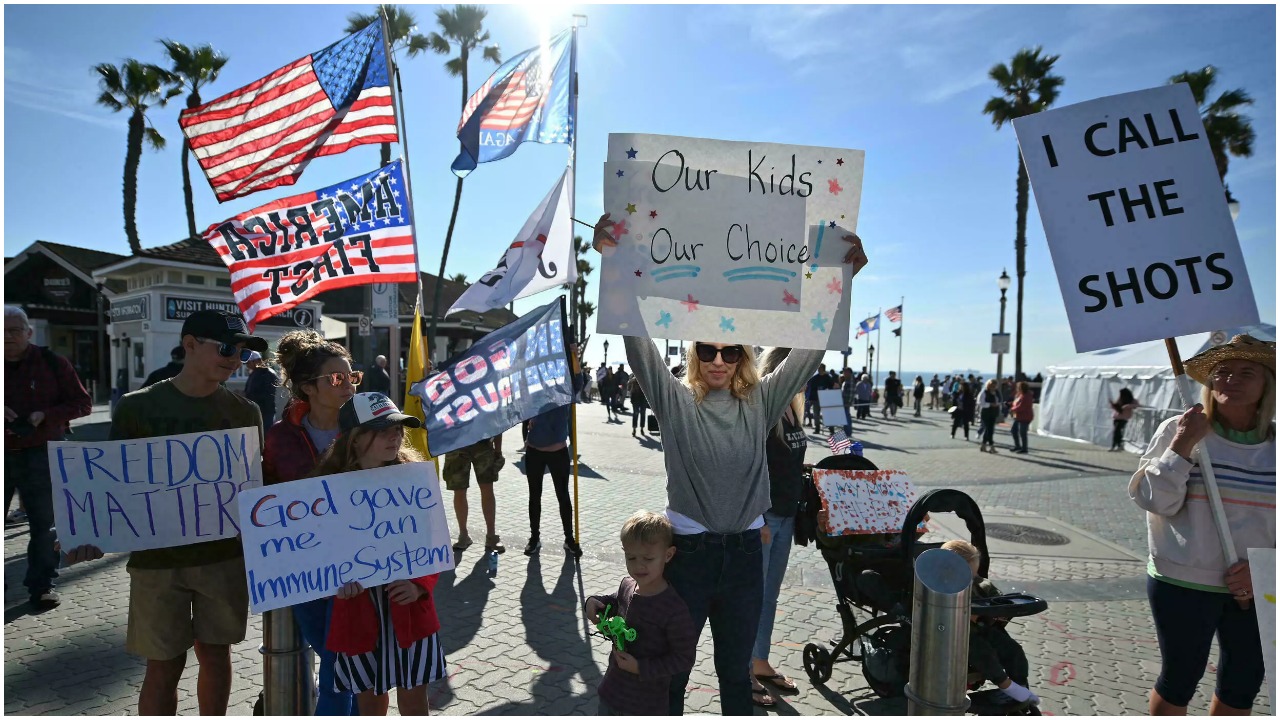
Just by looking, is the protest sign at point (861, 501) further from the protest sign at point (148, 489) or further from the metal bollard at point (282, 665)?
the protest sign at point (148, 489)

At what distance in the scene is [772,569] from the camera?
397 centimetres

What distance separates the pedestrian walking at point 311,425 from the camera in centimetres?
278

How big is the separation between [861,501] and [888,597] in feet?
2.19

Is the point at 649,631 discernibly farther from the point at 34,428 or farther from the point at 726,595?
the point at 34,428

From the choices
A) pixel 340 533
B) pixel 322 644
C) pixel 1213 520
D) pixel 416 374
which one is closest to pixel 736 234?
pixel 340 533

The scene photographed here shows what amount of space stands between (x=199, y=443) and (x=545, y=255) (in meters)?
3.77

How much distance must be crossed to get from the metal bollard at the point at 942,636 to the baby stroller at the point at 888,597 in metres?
1.09

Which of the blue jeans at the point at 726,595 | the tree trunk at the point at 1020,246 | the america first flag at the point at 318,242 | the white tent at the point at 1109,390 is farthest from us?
the tree trunk at the point at 1020,246

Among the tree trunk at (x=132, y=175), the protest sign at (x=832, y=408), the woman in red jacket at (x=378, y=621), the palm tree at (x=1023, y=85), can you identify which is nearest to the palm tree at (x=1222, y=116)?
the palm tree at (x=1023, y=85)

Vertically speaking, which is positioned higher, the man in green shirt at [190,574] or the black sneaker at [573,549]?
the man in green shirt at [190,574]

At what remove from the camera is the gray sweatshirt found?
274 centimetres

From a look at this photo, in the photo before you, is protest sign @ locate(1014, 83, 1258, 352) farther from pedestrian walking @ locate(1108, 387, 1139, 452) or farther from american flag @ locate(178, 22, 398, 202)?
pedestrian walking @ locate(1108, 387, 1139, 452)

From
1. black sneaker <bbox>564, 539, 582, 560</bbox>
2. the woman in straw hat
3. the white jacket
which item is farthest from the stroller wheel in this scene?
black sneaker <bbox>564, 539, 582, 560</bbox>

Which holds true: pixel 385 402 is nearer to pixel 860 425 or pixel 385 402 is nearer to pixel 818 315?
pixel 818 315
